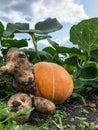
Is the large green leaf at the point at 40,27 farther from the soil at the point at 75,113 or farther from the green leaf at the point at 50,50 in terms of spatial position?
the soil at the point at 75,113

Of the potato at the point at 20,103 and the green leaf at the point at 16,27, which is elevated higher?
the green leaf at the point at 16,27

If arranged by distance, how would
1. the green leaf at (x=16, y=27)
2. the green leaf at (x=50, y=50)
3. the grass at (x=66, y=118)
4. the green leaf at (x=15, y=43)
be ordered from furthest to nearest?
the green leaf at (x=50, y=50) → the green leaf at (x=15, y=43) → the green leaf at (x=16, y=27) → the grass at (x=66, y=118)

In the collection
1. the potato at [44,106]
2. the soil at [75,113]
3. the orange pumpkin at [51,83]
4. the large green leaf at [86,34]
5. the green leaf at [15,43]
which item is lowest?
the soil at [75,113]

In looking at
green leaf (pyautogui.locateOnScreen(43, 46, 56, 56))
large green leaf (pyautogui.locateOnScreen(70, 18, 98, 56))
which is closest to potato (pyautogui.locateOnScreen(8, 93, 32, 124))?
large green leaf (pyautogui.locateOnScreen(70, 18, 98, 56))

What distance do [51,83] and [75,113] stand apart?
0.20 meters

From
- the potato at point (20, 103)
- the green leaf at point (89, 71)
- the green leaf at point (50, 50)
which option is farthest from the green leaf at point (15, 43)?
the potato at point (20, 103)

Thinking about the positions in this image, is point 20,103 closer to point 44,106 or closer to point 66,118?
point 44,106

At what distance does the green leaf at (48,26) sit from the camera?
2.22m

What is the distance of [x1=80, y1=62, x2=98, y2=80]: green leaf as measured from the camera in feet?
7.71

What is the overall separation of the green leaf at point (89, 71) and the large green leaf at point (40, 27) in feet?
1.00

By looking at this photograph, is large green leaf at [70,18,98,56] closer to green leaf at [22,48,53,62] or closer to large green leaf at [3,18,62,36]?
large green leaf at [3,18,62,36]

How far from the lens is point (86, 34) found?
7.20 feet

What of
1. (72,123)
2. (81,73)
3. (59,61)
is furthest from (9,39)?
(72,123)

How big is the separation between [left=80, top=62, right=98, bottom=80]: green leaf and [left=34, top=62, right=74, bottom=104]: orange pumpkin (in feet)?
0.95
